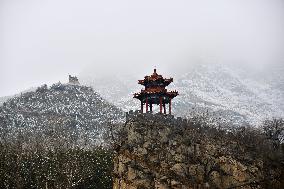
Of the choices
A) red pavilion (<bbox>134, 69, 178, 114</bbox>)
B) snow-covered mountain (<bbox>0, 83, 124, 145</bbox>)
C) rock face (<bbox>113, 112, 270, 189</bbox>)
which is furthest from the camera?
snow-covered mountain (<bbox>0, 83, 124, 145</bbox>)

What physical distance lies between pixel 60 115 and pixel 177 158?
198 feet

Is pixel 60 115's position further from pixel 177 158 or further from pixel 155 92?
pixel 177 158

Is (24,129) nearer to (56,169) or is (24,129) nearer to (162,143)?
(56,169)

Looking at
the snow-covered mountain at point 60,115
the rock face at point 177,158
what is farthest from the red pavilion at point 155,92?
the snow-covered mountain at point 60,115

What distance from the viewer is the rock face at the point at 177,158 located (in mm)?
31516

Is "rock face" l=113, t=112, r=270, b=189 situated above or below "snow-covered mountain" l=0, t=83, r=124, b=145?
below

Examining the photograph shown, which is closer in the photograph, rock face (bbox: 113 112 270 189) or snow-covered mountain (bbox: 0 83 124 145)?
rock face (bbox: 113 112 270 189)

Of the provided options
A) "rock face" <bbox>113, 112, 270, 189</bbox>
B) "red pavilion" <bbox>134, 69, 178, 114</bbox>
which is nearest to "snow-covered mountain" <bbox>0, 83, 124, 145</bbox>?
"red pavilion" <bbox>134, 69, 178, 114</bbox>

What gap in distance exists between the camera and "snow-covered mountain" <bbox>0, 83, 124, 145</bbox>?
7704cm

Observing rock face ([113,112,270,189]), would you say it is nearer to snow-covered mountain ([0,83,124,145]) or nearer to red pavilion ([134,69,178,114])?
red pavilion ([134,69,178,114])

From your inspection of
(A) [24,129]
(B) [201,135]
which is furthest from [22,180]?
(A) [24,129]

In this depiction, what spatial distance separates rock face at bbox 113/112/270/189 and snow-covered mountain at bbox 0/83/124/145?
116ft

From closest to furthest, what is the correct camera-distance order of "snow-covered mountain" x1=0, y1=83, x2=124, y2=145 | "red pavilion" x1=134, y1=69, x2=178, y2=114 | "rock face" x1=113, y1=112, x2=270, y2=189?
"rock face" x1=113, y1=112, x2=270, y2=189 < "red pavilion" x1=134, y1=69, x2=178, y2=114 < "snow-covered mountain" x1=0, y1=83, x2=124, y2=145

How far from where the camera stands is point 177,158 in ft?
106
